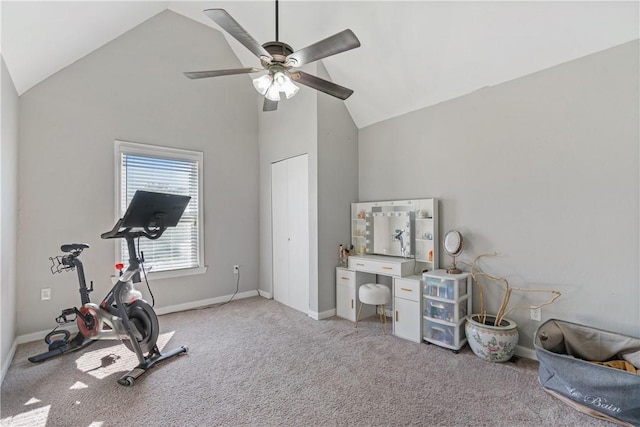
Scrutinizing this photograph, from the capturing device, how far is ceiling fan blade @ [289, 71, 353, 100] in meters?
2.19

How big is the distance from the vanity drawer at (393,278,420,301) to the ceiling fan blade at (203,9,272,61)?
8.00 feet

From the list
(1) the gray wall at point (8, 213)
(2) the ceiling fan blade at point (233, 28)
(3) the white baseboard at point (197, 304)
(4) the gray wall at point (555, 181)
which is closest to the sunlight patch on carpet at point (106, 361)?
(1) the gray wall at point (8, 213)

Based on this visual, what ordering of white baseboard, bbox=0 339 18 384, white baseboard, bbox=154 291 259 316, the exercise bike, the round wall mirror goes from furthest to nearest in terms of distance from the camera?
white baseboard, bbox=154 291 259 316, the round wall mirror, the exercise bike, white baseboard, bbox=0 339 18 384

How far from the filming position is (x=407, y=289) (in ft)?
10.2

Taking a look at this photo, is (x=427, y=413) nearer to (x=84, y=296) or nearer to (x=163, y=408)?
(x=163, y=408)

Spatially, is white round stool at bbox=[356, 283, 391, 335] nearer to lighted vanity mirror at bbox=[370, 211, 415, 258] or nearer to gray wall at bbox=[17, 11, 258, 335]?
lighted vanity mirror at bbox=[370, 211, 415, 258]

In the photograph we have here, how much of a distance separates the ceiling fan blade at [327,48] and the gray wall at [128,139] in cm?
267

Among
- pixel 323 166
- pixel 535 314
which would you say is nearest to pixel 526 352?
pixel 535 314

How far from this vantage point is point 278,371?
97.3 inches

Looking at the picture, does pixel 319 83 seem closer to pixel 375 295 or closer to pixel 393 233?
pixel 393 233

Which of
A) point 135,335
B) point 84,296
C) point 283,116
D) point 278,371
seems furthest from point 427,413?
point 283,116

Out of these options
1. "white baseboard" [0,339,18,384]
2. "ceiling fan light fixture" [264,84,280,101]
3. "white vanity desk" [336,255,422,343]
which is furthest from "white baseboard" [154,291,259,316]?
"ceiling fan light fixture" [264,84,280,101]

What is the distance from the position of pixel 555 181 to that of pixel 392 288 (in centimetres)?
187

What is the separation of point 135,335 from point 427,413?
7.71 feet
